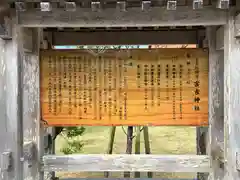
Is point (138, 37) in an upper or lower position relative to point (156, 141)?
upper

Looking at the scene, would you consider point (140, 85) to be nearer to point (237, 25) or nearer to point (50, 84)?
point (50, 84)

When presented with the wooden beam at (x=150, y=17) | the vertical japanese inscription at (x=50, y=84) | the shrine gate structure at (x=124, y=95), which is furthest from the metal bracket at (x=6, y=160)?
the wooden beam at (x=150, y=17)

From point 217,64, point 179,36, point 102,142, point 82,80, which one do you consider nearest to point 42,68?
point 82,80

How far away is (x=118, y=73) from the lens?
404 cm

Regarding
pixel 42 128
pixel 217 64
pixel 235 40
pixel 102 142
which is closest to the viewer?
pixel 235 40

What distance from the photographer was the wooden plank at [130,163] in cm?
395

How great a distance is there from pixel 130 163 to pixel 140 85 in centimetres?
108

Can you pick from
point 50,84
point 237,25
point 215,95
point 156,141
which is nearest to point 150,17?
point 237,25

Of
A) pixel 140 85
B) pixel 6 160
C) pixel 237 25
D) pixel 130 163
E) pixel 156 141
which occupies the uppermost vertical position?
pixel 237 25

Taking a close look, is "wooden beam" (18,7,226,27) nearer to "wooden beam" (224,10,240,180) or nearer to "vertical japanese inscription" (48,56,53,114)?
"wooden beam" (224,10,240,180)

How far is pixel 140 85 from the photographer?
4023mm

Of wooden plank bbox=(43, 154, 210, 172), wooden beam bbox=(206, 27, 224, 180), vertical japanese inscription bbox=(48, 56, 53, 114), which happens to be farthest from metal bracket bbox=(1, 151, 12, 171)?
wooden beam bbox=(206, 27, 224, 180)

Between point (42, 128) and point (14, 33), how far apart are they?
5.39 feet

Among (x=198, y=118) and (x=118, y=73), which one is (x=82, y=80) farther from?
(x=198, y=118)
